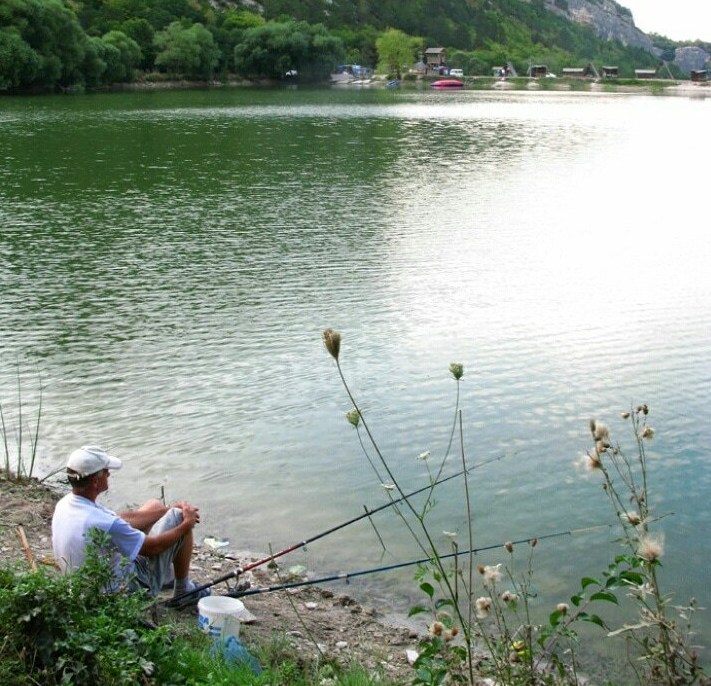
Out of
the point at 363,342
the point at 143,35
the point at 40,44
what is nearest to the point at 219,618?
the point at 363,342

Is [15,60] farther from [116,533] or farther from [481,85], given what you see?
[481,85]

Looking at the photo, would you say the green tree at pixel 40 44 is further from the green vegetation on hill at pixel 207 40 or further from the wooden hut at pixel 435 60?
the wooden hut at pixel 435 60

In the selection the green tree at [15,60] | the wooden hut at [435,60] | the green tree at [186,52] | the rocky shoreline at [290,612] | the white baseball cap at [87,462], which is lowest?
the rocky shoreline at [290,612]

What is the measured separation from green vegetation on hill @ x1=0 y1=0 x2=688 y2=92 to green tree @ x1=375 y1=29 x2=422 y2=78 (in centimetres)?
211

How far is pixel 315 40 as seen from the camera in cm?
12725

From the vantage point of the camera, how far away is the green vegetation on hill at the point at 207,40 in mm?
75062

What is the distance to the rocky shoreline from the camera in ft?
17.3

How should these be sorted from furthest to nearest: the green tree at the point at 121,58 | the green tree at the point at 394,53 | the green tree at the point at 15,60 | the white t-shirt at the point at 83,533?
the green tree at the point at 394,53
the green tree at the point at 121,58
the green tree at the point at 15,60
the white t-shirt at the point at 83,533

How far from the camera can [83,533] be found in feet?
15.8

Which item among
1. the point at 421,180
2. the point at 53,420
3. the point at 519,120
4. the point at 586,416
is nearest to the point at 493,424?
the point at 586,416

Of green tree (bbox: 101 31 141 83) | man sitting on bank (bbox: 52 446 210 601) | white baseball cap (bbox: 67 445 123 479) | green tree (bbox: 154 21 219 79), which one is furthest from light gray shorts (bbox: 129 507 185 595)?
green tree (bbox: 154 21 219 79)

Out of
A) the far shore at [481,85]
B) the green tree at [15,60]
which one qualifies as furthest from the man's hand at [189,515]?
the far shore at [481,85]

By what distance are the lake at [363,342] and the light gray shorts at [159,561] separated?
1489 millimetres

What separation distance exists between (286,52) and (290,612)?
410 feet
